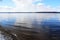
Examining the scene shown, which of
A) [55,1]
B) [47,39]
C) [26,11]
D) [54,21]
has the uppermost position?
[55,1]

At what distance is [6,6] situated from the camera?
6.48ft

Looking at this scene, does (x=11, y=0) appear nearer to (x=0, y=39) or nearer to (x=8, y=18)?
(x=8, y=18)

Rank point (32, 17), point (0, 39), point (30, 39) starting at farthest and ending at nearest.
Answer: point (32, 17) < point (30, 39) < point (0, 39)

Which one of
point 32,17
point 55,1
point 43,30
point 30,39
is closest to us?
point 30,39

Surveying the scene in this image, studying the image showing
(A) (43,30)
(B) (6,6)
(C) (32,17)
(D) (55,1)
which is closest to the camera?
(A) (43,30)

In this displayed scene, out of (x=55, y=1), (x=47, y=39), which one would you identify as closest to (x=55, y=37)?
(x=47, y=39)

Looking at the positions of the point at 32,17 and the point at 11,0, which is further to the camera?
the point at 32,17

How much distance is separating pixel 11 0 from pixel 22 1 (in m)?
0.17

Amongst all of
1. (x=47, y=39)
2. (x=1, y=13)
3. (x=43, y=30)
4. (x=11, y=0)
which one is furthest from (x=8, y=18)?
(x=47, y=39)

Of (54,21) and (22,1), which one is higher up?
(22,1)

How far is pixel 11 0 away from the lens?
198 cm

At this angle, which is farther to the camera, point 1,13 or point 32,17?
point 32,17

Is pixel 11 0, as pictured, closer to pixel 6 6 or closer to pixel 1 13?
pixel 6 6

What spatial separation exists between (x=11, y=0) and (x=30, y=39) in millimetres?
818
